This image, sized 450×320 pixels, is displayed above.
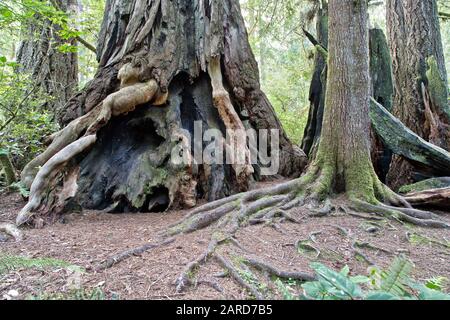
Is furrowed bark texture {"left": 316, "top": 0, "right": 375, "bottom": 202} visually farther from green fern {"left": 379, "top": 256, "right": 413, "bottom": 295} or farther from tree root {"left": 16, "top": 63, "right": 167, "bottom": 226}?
green fern {"left": 379, "top": 256, "right": 413, "bottom": 295}

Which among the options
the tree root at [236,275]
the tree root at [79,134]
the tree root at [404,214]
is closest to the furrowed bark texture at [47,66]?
the tree root at [79,134]

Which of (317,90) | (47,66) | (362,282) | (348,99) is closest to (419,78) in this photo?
(317,90)

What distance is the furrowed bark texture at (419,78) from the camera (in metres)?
6.60

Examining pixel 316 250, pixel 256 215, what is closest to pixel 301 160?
pixel 256 215

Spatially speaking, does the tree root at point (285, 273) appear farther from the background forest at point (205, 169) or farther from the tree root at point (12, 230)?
the tree root at point (12, 230)

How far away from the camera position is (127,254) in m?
2.87

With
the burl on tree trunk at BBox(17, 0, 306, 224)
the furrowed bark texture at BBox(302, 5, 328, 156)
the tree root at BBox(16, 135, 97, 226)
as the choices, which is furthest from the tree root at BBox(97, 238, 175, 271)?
the furrowed bark texture at BBox(302, 5, 328, 156)

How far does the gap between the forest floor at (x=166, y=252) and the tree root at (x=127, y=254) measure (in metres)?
0.05

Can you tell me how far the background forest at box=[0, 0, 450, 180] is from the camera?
502 centimetres

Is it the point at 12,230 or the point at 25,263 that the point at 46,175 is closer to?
the point at 12,230

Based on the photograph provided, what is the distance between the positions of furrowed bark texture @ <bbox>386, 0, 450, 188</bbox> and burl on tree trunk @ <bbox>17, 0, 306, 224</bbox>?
3510 mm

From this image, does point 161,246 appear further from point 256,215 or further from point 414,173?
point 414,173

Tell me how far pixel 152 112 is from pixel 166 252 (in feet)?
10.3
